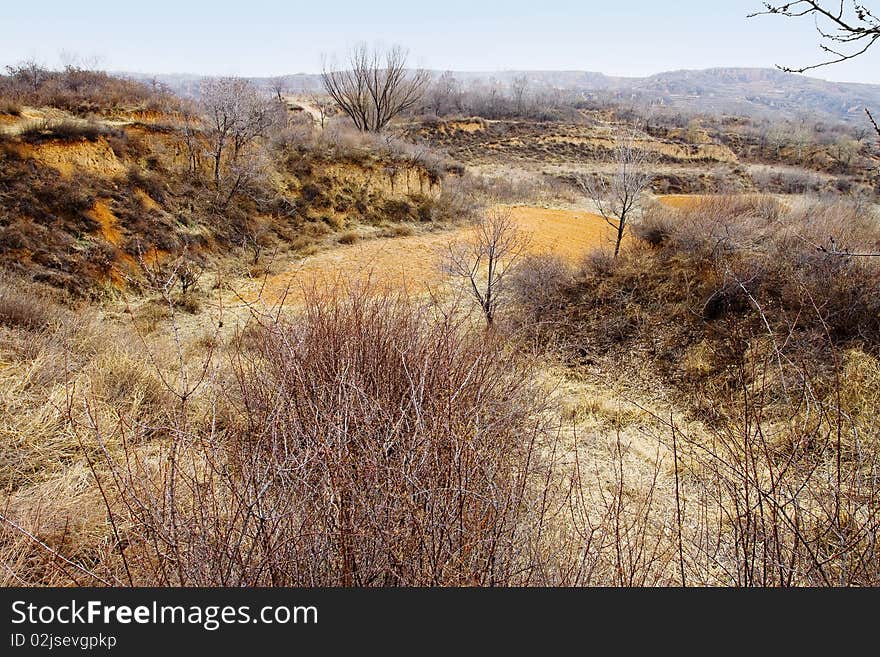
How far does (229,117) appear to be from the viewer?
1536 cm

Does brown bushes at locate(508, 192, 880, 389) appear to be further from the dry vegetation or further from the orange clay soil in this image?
the orange clay soil

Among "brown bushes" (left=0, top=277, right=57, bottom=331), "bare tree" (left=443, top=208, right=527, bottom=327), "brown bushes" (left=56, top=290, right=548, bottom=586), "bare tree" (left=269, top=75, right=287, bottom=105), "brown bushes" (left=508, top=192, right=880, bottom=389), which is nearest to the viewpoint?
"brown bushes" (left=56, top=290, right=548, bottom=586)

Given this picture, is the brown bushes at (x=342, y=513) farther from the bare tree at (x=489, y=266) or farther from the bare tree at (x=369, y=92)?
the bare tree at (x=369, y=92)

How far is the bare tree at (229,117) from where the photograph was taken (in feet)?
50.3

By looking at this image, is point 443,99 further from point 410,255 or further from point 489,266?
point 489,266

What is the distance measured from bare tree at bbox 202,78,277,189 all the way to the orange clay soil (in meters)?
4.79

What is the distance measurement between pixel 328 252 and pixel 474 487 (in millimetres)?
13990

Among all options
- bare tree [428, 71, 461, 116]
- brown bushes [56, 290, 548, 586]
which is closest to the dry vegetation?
brown bushes [56, 290, 548, 586]

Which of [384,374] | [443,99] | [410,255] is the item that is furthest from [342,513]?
[443,99]

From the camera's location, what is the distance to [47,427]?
4336 millimetres

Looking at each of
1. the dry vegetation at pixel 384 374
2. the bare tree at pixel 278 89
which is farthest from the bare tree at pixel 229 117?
the bare tree at pixel 278 89

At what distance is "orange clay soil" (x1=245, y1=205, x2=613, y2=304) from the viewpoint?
1288 centimetres

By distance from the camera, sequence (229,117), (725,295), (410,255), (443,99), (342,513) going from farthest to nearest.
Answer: (443,99) < (410,255) < (229,117) < (725,295) < (342,513)

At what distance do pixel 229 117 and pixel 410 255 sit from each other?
748cm
